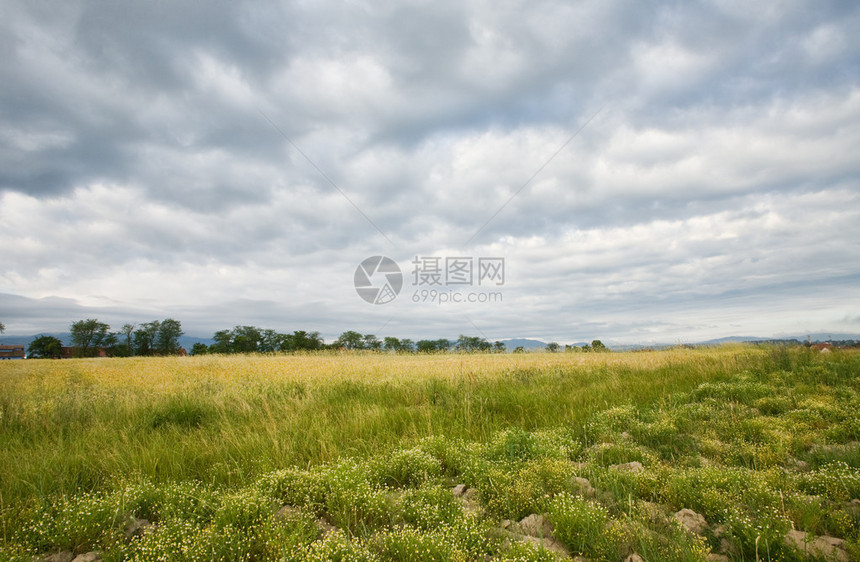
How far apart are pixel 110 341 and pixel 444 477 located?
123813mm

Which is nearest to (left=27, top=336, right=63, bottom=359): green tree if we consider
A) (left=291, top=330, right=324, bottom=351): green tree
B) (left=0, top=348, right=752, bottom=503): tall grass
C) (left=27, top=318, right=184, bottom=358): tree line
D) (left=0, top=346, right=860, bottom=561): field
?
(left=27, top=318, right=184, bottom=358): tree line

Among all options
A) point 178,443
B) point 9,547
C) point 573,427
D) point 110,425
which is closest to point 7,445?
point 110,425

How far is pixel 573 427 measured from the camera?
6.93 meters

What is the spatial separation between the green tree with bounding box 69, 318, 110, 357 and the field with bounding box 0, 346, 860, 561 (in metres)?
115

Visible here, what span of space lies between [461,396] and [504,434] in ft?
10.1

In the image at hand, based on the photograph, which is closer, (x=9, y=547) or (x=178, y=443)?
(x=9, y=547)

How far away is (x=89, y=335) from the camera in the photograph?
320ft

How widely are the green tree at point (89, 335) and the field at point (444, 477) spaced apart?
114968 mm

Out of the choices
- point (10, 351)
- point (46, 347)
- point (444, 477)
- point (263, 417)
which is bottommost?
point (46, 347)

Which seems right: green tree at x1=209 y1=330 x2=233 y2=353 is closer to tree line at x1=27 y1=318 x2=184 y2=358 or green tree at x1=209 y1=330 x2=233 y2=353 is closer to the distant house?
tree line at x1=27 y1=318 x2=184 y2=358

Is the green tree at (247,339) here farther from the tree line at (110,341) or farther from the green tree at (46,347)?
the green tree at (46,347)

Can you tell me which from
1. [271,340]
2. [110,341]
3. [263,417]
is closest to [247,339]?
[271,340]

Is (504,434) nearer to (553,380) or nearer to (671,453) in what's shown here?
(671,453)

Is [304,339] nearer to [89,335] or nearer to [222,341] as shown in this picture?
[222,341]
